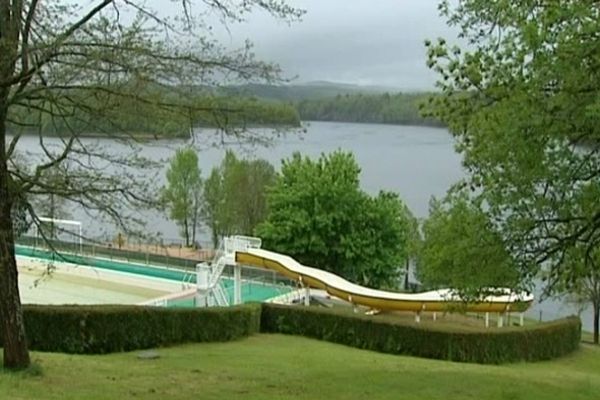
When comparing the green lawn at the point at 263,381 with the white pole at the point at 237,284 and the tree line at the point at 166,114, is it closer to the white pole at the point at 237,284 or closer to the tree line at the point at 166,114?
the tree line at the point at 166,114

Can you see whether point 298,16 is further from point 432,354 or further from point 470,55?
point 432,354

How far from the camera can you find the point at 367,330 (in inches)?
703

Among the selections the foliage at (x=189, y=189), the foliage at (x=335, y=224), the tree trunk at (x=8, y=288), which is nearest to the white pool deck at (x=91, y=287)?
the foliage at (x=335, y=224)

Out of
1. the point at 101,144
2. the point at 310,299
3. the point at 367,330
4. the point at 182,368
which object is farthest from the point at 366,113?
the point at 101,144

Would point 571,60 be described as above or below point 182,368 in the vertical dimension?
above

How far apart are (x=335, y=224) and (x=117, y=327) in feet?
63.3

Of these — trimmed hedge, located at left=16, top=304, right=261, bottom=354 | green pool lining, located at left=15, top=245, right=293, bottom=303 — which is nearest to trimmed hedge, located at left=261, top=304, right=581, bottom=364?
trimmed hedge, located at left=16, top=304, right=261, bottom=354

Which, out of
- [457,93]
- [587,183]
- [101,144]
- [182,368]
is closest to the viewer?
[587,183]

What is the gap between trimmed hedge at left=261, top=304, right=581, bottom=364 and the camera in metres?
16.6

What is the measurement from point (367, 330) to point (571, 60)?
11.7m

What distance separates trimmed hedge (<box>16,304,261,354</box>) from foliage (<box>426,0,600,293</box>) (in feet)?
28.3

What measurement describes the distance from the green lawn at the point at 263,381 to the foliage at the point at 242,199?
27096mm

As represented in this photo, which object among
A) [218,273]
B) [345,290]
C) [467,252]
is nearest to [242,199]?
[218,273]

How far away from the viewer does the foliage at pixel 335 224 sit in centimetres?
3394
